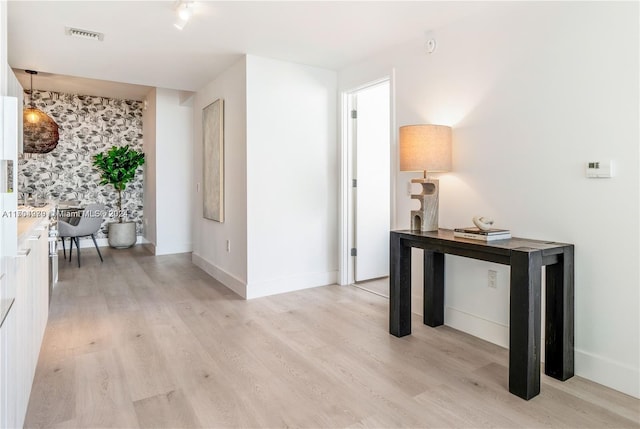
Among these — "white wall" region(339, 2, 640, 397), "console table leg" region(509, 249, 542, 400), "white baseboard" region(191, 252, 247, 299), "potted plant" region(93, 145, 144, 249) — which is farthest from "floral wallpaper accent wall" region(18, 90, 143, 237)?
"console table leg" region(509, 249, 542, 400)

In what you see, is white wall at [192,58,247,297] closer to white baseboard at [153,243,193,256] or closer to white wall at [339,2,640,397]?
white baseboard at [153,243,193,256]

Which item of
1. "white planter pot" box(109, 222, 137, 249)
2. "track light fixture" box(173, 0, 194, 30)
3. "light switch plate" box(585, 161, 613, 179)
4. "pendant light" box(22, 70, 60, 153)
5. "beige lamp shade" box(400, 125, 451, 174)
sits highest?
"track light fixture" box(173, 0, 194, 30)

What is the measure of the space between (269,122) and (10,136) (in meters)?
2.44

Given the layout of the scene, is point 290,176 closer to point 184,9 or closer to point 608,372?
point 184,9

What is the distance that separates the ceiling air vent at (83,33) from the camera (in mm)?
3036

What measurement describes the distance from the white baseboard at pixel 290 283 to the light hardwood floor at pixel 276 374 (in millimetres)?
235

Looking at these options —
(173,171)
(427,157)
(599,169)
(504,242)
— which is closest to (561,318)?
(504,242)

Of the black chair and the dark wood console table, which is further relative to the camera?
the black chair

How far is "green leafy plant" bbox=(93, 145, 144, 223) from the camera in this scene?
6.17 meters

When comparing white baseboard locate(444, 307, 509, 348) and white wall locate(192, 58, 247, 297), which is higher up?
white wall locate(192, 58, 247, 297)

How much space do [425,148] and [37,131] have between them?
13.2ft

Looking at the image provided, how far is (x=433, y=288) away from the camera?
3000 millimetres

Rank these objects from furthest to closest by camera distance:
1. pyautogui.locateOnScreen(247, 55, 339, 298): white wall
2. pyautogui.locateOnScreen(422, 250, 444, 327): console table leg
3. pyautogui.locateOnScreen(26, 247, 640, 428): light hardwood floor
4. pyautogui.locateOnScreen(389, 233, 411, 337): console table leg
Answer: pyautogui.locateOnScreen(247, 55, 339, 298): white wall < pyautogui.locateOnScreen(422, 250, 444, 327): console table leg < pyautogui.locateOnScreen(389, 233, 411, 337): console table leg < pyautogui.locateOnScreen(26, 247, 640, 428): light hardwood floor

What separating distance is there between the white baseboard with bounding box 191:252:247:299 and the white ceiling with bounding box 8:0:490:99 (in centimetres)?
212
